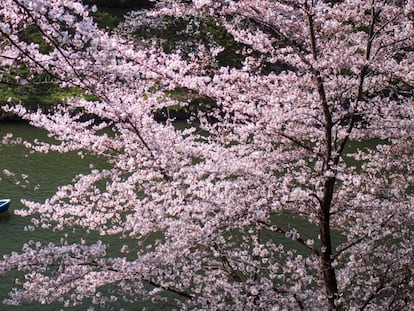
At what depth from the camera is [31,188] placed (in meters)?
13.3

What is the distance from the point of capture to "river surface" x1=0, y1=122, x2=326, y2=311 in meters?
8.79

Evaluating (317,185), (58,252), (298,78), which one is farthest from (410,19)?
(58,252)

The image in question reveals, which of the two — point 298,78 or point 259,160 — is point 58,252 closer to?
point 259,160

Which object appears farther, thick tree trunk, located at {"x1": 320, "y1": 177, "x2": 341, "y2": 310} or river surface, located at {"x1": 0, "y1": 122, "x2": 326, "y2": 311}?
river surface, located at {"x1": 0, "y1": 122, "x2": 326, "y2": 311}

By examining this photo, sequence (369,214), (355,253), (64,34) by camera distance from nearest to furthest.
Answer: (64,34) < (369,214) < (355,253)

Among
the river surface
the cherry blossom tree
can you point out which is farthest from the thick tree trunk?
the river surface

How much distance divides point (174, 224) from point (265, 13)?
2.23 metres

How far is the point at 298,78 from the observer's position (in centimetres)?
552

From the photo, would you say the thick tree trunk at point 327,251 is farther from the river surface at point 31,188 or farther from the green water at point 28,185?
the green water at point 28,185

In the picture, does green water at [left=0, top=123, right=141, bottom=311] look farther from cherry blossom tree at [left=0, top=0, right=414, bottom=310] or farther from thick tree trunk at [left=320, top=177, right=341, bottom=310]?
thick tree trunk at [left=320, top=177, right=341, bottom=310]

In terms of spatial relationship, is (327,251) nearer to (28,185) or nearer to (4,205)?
(4,205)

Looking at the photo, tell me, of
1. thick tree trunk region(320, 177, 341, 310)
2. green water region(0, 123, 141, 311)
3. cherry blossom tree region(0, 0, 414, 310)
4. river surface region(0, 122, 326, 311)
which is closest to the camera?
cherry blossom tree region(0, 0, 414, 310)

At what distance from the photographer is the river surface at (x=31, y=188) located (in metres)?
8.79

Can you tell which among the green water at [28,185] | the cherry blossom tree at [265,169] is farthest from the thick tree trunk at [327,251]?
the green water at [28,185]
